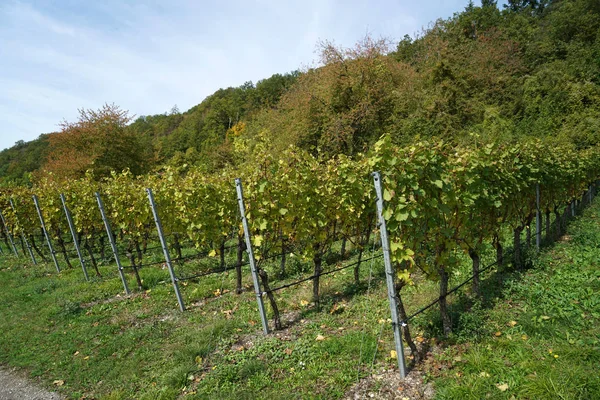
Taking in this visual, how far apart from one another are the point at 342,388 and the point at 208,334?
2303 mm

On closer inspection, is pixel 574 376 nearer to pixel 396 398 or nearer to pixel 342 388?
pixel 396 398

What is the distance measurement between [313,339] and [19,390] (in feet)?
12.8

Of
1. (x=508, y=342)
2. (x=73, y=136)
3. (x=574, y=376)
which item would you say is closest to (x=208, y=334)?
(x=508, y=342)

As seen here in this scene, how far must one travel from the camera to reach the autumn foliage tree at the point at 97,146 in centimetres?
2286

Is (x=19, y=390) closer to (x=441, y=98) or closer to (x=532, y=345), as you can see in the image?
(x=532, y=345)

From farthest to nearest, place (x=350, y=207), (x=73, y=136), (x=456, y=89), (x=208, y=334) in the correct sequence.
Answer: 1. (x=73, y=136)
2. (x=456, y=89)
3. (x=350, y=207)
4. (x=208, y=334)

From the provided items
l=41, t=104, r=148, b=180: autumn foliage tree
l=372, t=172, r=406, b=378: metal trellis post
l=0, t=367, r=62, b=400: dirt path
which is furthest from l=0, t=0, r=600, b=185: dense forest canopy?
l=372, t=172, r=406, b=378: metal trellis post

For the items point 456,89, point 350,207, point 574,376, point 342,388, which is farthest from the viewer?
point 456,89

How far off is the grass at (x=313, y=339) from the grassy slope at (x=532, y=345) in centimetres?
1

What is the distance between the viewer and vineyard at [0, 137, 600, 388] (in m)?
3.49

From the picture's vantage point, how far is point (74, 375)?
15.0 ft

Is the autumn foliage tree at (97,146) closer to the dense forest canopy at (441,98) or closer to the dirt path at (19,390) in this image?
the dense forest canopy at (441,98)

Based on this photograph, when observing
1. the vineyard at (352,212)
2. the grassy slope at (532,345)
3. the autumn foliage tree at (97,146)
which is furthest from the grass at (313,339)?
the autumn foliage tree at (97,146)

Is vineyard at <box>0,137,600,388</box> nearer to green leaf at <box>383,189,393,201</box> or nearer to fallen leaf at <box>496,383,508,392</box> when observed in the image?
green leaf at <box>383,189,393,201</box>
